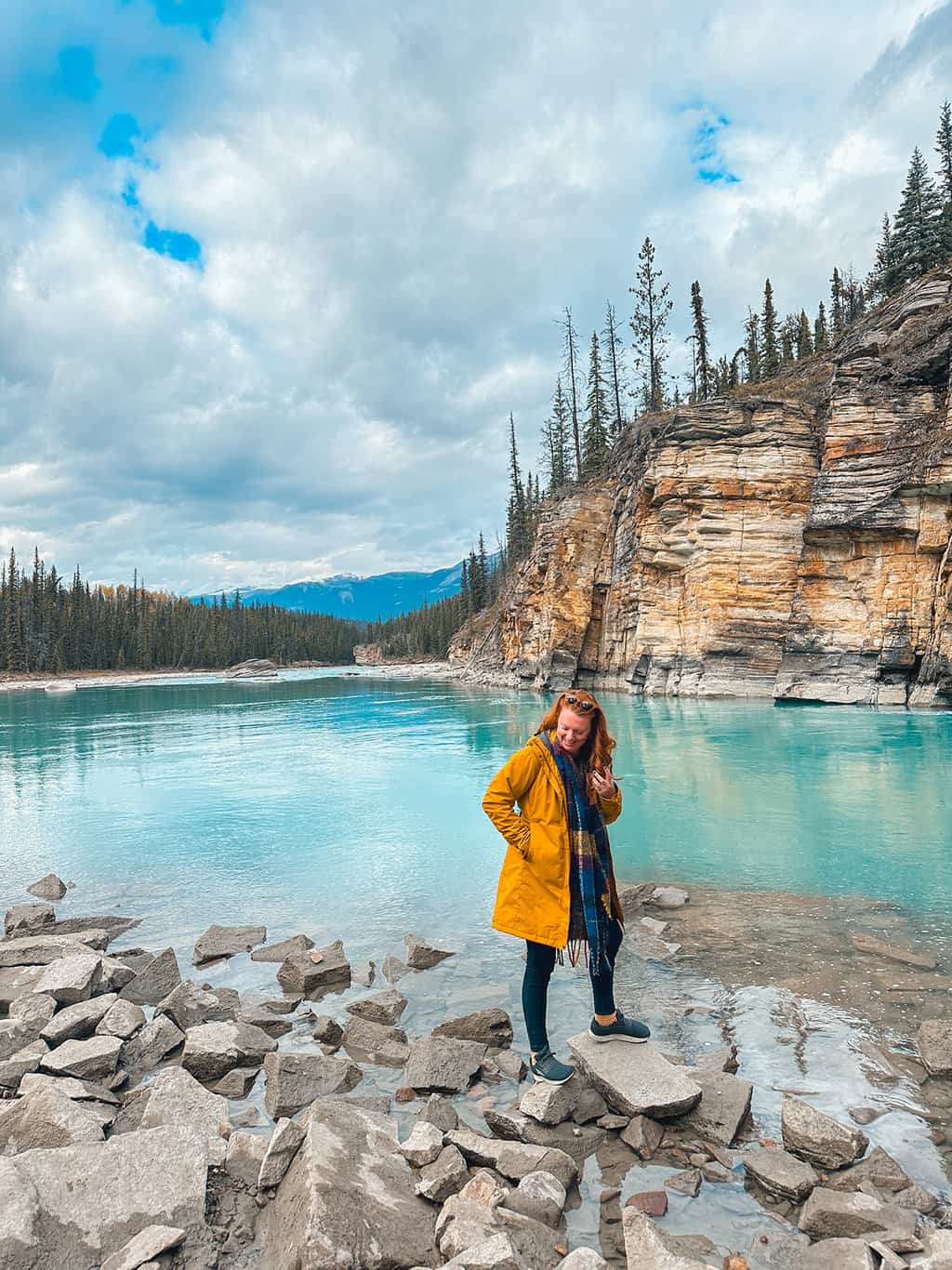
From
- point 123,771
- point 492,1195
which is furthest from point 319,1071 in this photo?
point 123,771

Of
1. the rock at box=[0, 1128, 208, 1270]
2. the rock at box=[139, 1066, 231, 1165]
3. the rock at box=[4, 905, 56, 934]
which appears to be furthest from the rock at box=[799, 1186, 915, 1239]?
the rock at box=[4, 905, 56, 934]

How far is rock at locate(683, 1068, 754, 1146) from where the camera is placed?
422 cm

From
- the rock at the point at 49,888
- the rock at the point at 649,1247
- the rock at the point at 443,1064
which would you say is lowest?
the rock at the point at 49,888

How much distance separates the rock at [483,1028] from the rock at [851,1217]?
2551mm

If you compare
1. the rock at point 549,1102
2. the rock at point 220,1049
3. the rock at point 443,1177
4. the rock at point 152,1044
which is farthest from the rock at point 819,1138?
the rock at point 152,1044

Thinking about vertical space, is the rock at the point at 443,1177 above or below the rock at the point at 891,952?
above

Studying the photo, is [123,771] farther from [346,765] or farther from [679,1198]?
[679,1198]

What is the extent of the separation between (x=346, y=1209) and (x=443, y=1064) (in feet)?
6.18

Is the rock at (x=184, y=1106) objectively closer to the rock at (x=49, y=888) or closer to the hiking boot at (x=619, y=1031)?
the hiking boot at (x=619, y=1031)

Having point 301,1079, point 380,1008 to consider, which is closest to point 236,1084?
point 301,1079

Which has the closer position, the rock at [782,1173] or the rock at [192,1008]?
the rock at [782,1173]

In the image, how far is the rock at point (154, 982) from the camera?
268 inches

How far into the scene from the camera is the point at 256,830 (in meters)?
14.6

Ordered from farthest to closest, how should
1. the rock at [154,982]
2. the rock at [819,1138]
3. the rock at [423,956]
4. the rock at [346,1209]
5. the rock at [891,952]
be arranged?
the rock at [423,956]
the rock at [891,952]
the rock at [154,982]
the rock at [819,1138]
the rock at [346,1209]
